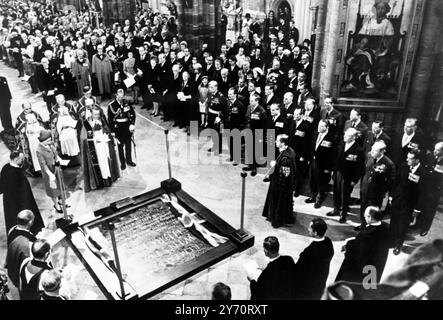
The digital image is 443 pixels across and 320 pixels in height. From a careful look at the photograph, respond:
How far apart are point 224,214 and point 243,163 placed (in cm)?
218

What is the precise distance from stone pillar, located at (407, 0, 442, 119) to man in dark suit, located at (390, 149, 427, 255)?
8.80ft

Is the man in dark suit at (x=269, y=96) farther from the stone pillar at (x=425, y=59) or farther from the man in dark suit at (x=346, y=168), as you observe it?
the stone pillar at (x=425, y=59)

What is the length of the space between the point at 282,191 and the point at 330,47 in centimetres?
364

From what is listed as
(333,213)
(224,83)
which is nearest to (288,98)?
(333,213)

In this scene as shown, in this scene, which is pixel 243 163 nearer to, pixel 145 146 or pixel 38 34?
pixel 145 146

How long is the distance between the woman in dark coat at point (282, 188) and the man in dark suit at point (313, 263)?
2.21 m

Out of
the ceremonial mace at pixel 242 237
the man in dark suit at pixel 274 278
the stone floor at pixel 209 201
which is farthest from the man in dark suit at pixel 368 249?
the ceremonial mace at pixel 242 237

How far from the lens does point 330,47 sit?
8.70 meters

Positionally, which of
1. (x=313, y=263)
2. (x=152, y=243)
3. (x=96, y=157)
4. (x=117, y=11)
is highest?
(x=117, y=11)

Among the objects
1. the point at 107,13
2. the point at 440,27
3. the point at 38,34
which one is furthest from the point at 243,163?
the point at 107,13

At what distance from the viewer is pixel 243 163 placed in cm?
960

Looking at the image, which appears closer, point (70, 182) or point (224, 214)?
point (224, 214)

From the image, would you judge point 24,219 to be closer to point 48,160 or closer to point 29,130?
point 48,160

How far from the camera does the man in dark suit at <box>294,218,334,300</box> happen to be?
186 inches
